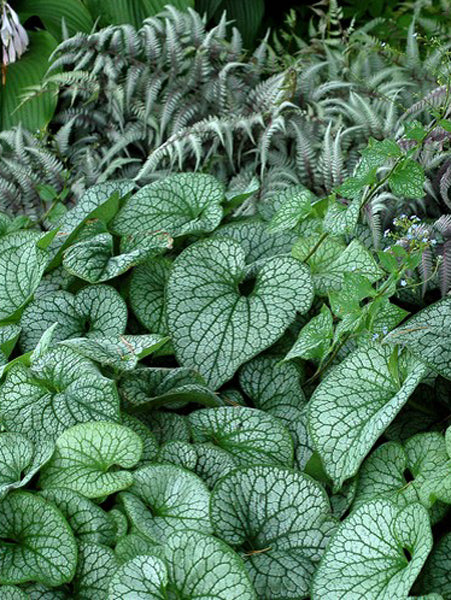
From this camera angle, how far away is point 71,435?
145 cm

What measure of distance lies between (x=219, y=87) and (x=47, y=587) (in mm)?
1854

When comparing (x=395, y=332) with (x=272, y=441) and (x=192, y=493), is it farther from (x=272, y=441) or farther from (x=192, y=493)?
(x=192, y=493)

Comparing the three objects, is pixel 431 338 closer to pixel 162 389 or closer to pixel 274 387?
pixel 274 387

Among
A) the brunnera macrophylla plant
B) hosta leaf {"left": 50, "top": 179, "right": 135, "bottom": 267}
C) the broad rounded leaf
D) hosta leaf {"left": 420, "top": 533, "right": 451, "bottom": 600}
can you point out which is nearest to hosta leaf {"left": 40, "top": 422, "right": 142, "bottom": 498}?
the brunnera macrophylla plant

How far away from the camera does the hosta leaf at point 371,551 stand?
1.23 metres

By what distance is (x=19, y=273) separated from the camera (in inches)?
74.9

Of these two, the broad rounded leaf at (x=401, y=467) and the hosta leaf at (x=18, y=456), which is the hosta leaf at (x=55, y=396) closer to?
the hosta leaf at (x=18, y=456)

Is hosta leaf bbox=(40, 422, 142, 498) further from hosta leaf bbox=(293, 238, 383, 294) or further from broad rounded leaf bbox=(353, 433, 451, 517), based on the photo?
hosta leaf bbox=(293, 238, 383, 294)

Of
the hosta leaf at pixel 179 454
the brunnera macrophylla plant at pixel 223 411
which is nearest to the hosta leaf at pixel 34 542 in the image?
the brunnera macrophylla plant at pixel 223 411

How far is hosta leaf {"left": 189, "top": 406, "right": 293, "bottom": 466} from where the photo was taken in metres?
1.53

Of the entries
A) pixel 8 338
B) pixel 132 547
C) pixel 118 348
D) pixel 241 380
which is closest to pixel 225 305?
pixel 241 380

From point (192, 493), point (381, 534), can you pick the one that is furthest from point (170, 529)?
point (381, 534)

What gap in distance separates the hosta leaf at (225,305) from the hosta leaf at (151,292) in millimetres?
90

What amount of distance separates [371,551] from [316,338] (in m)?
0.43
